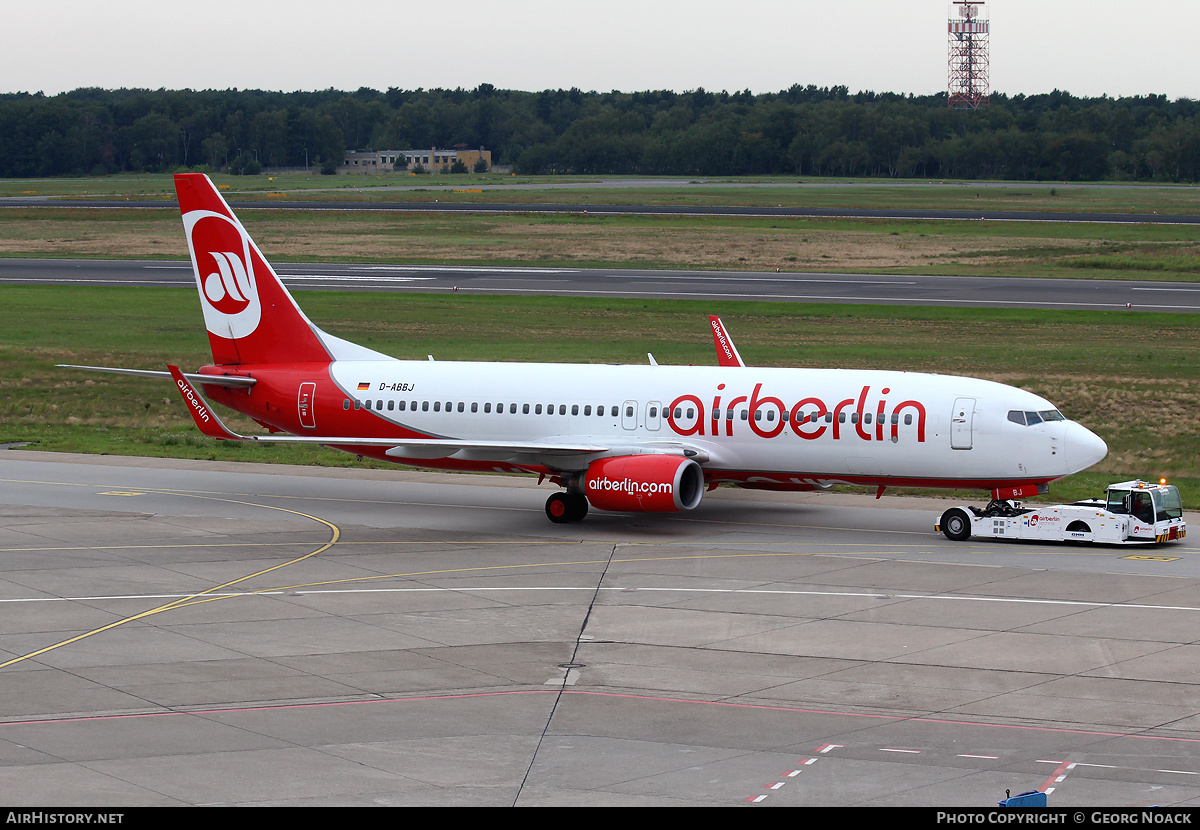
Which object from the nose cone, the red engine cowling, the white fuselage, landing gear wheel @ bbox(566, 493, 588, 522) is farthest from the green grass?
the red engine cowling

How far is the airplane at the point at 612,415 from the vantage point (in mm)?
35250

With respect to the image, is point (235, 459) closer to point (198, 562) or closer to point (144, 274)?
point (198, 562)

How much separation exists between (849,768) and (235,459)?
35.5 meters

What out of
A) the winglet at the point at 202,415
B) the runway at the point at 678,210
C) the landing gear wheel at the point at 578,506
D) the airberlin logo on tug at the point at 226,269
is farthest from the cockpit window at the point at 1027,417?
the runway at the point at 678,210

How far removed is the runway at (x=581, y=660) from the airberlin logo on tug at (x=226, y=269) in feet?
22.2

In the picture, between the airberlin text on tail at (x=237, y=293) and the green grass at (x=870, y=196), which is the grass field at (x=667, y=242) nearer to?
the green grass at (x=870, y=196)

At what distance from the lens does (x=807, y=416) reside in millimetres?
36188

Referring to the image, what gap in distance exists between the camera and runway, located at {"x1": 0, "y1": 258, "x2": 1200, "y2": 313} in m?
83.2

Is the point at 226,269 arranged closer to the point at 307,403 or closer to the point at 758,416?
the point at 307,403

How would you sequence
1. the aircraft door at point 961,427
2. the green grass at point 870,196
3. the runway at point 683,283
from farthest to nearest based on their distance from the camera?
the green grass at point 870,196 < the runway at point 683,283 < the aircraft door at point 961,427

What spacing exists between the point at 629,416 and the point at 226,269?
46.6 feet

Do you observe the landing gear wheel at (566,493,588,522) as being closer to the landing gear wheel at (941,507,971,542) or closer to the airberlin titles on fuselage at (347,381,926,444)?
the airberlin titles on fuselage at (347,381,926,444)

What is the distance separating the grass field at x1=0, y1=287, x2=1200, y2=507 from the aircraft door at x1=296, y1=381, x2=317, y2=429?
7831mm

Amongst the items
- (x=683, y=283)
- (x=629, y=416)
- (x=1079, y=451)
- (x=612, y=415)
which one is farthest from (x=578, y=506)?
(x=683, y=283)
